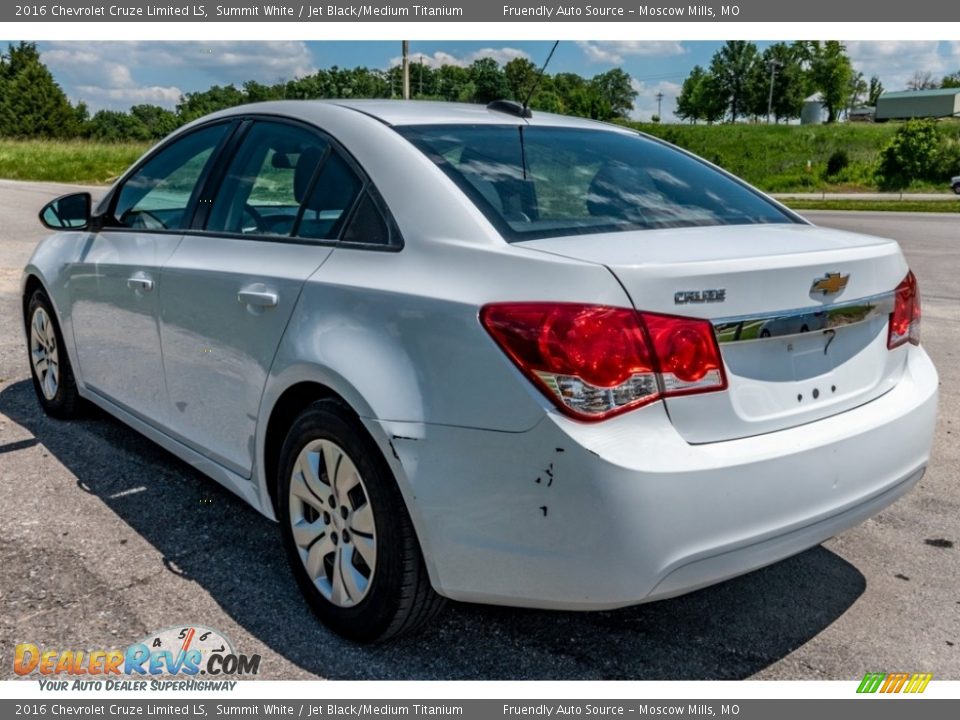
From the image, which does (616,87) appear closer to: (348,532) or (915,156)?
(915,156)

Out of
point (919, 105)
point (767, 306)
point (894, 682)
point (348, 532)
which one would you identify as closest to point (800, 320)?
point (767, 306)

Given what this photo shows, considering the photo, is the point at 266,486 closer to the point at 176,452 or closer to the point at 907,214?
the point at 176,452

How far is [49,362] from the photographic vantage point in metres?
4.87

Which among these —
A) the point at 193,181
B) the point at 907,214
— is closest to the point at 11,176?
the point at 907,214

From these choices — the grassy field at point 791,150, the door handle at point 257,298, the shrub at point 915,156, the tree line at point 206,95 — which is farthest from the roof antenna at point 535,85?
the shrub at point 915,156

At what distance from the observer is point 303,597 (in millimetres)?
2986

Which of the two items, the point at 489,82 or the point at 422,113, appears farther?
the point at 489,82

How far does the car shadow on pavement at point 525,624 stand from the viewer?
2.63 meters

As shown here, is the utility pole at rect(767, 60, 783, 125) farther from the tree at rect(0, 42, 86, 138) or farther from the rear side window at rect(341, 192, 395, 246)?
the rear side window at rect(341, 192, 395, 246)

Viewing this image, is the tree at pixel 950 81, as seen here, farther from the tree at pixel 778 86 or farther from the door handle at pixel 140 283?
the door handle at pixel 140 283

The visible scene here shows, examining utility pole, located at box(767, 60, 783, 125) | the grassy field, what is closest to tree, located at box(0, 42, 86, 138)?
the grassy field

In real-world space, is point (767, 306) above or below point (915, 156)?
above

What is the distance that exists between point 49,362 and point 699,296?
3945 millimetres

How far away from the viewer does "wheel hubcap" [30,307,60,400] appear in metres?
4.80
